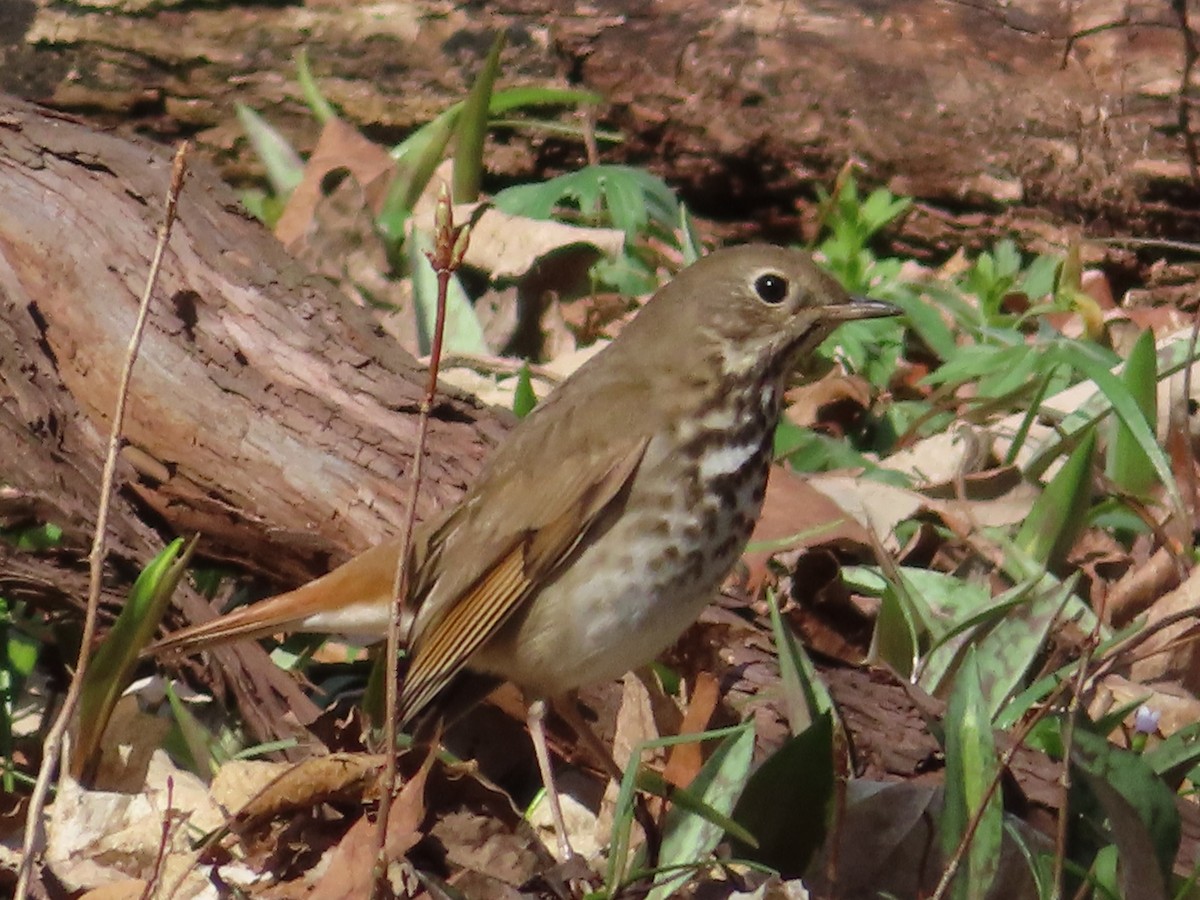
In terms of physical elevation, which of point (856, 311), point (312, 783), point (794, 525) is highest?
point (856, 311)

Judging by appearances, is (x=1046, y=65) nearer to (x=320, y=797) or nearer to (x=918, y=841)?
(x=918, y=841)

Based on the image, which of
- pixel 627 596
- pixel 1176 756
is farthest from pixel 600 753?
pixel 1176 756

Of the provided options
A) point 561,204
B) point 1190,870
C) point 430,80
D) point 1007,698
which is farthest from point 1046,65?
point 1190,870

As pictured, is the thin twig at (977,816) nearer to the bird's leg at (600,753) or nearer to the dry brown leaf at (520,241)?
the bird's leg at (600,753)

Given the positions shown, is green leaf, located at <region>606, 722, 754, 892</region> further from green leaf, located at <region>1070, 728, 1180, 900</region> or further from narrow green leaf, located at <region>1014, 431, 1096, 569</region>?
narrow green leaf, located at <region>1014, 431, 1096, 569</region>

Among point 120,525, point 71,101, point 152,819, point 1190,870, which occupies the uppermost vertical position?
point 71,101

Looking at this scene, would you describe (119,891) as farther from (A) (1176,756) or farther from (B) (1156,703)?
(B) (1156,703)
